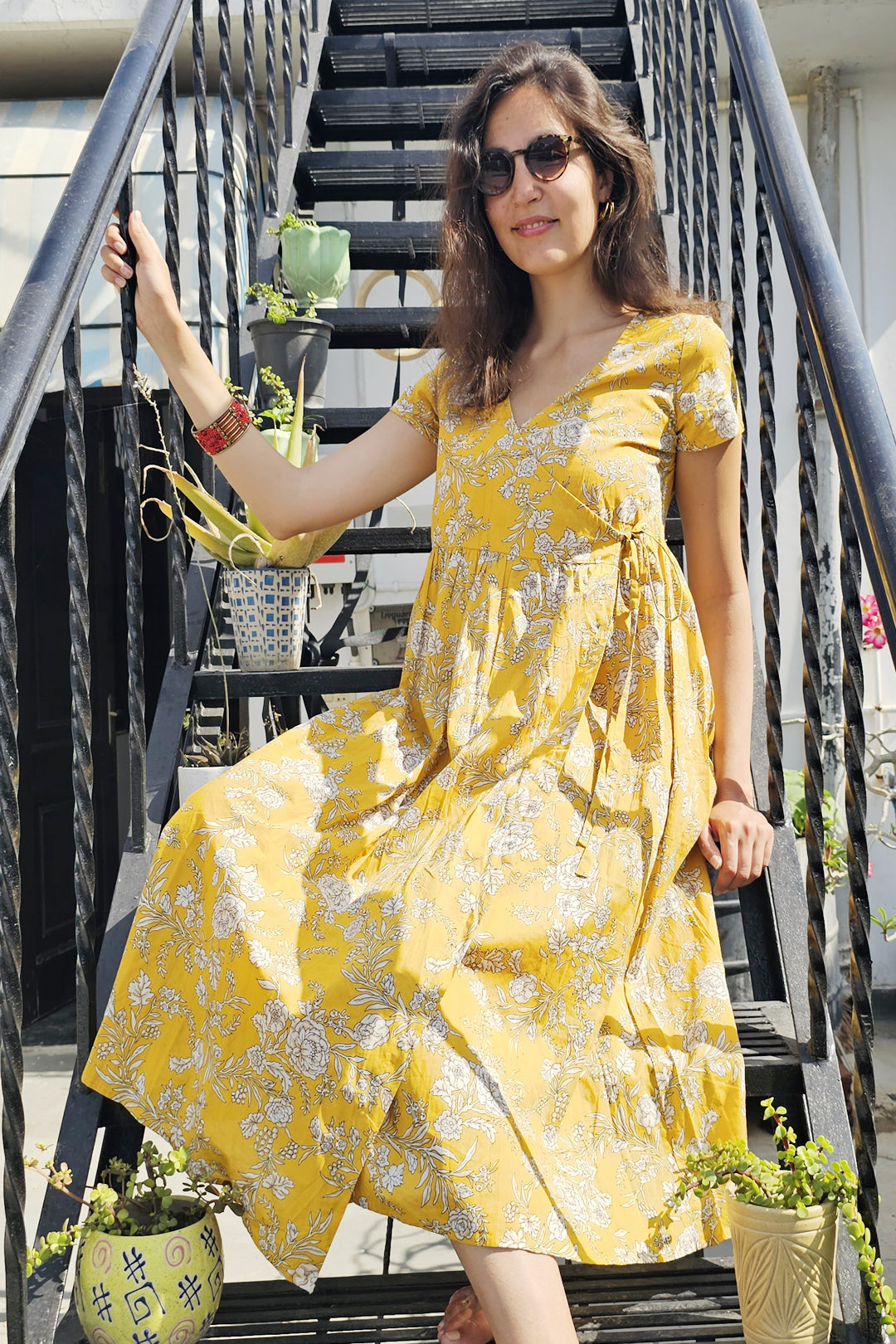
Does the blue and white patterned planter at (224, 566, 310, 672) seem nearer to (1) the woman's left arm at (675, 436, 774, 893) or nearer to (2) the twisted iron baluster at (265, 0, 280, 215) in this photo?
(1) the woman's left arm at (675, 436, 774, 893)

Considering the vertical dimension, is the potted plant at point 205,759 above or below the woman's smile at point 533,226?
below

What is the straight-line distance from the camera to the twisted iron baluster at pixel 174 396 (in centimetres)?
172

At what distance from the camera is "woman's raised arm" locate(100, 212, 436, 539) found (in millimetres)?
1506

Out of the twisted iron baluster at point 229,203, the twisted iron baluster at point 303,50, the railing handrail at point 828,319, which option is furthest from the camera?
the twisted iron baluster at point 303,50

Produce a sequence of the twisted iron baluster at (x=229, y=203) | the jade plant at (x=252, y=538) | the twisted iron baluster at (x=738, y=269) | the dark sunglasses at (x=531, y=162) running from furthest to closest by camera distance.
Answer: the twisted iron baluster at (x=229, y=203) < the jade plant at (x=252, y=538) < the twisted iron baluster at (x=738, y=269) < the dark sunglasses at (x=531, y=162)

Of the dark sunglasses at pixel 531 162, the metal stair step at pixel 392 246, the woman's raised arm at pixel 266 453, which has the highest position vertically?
the metal stair step at pixel 392 246

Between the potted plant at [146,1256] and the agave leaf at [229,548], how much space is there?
1047mm

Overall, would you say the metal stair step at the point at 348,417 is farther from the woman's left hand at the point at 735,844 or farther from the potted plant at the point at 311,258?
the woman's left hand at the point at 735,844

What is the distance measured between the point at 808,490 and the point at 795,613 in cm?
314

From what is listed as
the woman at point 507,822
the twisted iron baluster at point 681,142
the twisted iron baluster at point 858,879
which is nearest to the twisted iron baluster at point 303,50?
the twisted iron baluster at point 681,142

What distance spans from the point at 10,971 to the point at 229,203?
1637 millimetres

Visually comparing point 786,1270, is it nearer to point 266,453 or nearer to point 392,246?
point 266,453

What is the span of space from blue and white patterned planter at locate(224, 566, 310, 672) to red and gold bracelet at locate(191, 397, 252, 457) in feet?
1.28

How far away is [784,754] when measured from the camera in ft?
14.6
